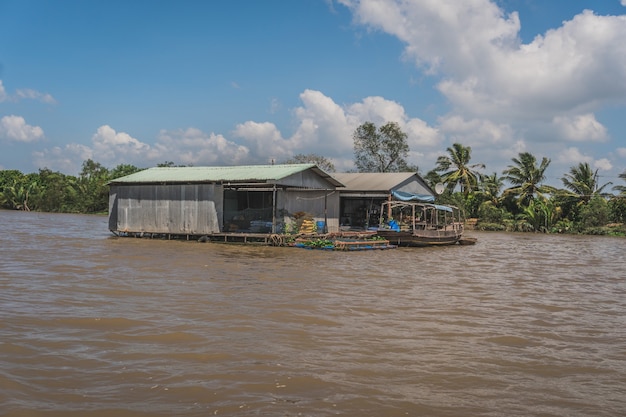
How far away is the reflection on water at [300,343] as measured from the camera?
13.2 feet

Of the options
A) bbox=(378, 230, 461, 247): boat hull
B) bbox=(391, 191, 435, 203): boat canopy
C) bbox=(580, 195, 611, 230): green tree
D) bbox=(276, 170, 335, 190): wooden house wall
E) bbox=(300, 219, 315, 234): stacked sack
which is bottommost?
bbox=(378, 230, 461, 247): boat hull

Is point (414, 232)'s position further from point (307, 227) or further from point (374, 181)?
point (374, 181)

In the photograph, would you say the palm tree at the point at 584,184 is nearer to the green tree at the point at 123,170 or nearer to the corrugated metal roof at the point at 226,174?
the corrugated metal roof at the point at 226,174

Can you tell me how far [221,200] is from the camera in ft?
62.5

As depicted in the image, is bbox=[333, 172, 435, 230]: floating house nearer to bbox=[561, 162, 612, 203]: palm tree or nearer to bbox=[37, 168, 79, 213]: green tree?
bbox=[561, 162, 612, 203]: palm tree

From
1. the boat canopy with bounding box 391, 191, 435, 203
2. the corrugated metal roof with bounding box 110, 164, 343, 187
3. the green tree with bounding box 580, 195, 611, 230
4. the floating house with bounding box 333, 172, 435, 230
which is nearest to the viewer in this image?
the corrugated metal roof with bounding box 110, 164, 343, 187

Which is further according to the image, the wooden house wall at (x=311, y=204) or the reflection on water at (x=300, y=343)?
the wooden house wall at (x=311, y=204)

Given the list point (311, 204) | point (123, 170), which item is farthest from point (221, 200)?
point (123, 170)

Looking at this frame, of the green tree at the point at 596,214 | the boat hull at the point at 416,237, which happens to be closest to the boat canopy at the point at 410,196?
the boat hull at the point at 416,237

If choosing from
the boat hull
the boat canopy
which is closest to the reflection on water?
the boat hull

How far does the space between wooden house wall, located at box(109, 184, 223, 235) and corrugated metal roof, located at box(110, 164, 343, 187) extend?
323 millimetres

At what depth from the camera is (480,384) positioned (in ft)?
15.0

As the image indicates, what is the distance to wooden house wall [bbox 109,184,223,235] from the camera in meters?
19.0

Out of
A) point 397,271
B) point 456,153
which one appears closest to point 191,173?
point 397,271
